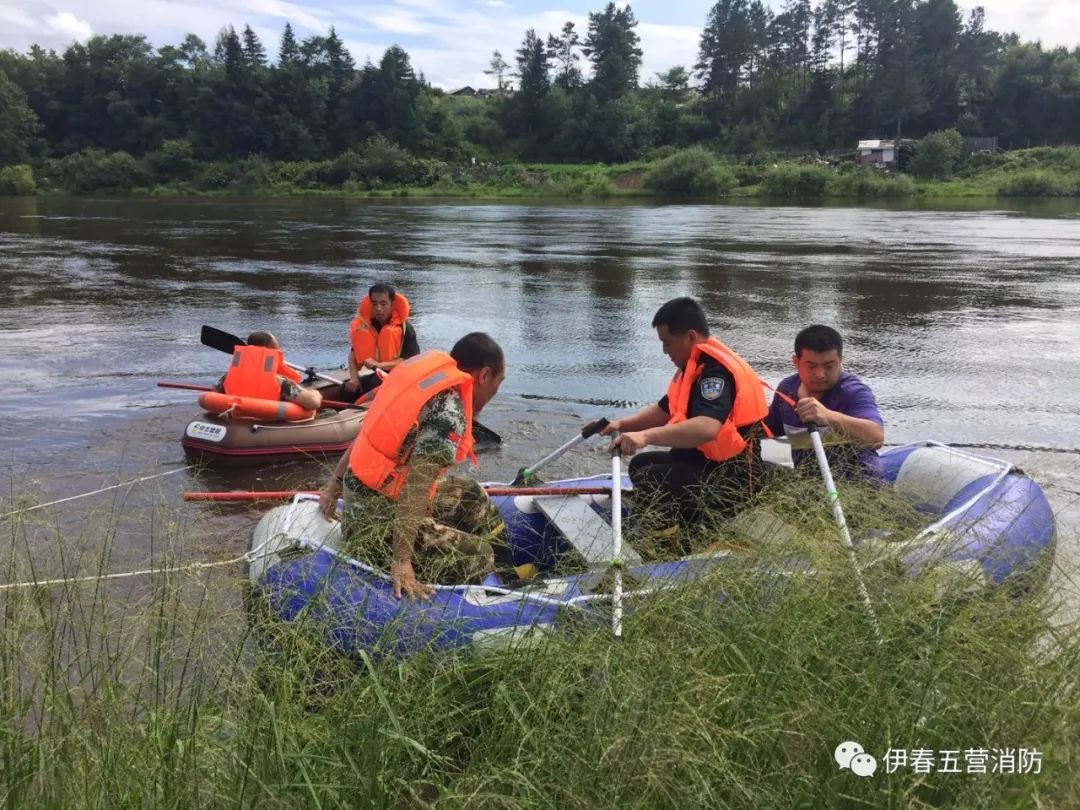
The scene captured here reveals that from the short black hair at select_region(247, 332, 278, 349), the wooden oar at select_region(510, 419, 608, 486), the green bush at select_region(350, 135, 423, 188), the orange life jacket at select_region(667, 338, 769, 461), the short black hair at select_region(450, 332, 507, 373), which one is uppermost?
the green bush at select_region(350, 135, 423, 188)

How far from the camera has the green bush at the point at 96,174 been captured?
7019 centimetres

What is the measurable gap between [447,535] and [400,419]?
0.61 metres


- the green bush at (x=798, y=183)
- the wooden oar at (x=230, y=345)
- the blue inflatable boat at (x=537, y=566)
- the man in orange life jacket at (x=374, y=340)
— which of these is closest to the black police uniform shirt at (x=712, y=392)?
the blue inflatable boat at (x=537, y=566)

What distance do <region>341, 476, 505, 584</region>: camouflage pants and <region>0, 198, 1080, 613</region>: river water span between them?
7.47 feet

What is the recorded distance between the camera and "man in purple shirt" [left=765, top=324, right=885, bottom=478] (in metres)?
4.78

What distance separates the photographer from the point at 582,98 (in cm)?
9231

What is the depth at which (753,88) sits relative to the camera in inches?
3789

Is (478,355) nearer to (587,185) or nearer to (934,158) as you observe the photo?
(587,185)

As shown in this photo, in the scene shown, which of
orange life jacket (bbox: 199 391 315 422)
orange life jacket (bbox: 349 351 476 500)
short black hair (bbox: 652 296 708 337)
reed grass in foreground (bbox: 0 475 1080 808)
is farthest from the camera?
orange life jacket (bbox: 199 391 315 422)

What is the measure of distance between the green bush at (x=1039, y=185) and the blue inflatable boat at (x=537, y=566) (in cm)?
6009

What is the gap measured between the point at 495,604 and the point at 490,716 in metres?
0.69

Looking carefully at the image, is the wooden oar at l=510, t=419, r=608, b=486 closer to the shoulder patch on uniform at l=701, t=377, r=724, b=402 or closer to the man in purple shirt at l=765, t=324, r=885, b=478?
the shoulder patch on uniform at l=701, t=377, r=724, b=402

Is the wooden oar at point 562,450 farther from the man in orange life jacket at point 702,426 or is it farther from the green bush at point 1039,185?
the green bush at point 1039,185

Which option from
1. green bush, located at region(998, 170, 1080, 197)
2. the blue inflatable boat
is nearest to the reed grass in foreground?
the blue inflatable boat
